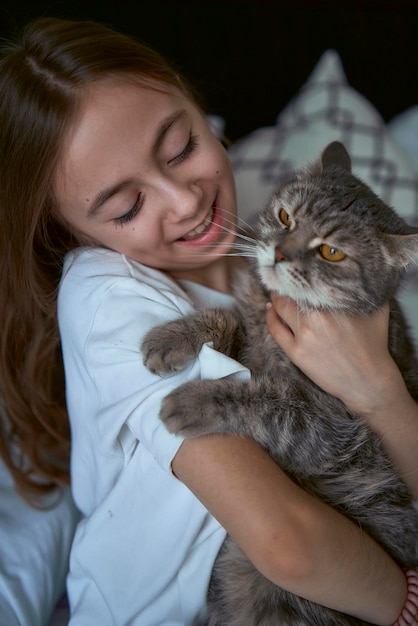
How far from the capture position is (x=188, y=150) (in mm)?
1499

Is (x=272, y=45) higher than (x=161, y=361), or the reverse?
(x=272, y=45)

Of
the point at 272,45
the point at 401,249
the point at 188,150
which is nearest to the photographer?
the point at 401,249

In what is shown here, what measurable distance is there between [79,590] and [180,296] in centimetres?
86

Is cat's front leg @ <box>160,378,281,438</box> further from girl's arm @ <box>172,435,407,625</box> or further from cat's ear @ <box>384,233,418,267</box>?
cat's ear @ <box>384,233,418,267</box>

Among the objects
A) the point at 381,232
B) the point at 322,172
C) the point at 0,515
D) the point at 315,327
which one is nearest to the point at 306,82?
the point at 322,172

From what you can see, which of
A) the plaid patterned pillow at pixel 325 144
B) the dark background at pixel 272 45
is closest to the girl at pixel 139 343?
the plaid patterned pillow at pixel 325 144

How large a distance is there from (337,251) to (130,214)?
53cm

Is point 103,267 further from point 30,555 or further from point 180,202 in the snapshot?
point 30,555

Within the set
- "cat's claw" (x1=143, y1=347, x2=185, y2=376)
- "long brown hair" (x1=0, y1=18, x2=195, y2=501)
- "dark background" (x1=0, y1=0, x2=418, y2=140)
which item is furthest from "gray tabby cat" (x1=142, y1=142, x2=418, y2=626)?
"dark background" (x1=0, y1=0, x2=418, y2=140)

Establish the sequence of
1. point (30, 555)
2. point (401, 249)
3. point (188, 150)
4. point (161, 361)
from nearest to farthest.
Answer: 1. point (161, 361)
2. point (401, 249)
3. point (188, 150)
4. point (30, 555)

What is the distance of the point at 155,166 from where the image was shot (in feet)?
4.55

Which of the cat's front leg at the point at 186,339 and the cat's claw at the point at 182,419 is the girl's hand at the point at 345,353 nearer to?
the cat's front leg at the point at 186,339

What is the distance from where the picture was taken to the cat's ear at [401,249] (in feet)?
4.51

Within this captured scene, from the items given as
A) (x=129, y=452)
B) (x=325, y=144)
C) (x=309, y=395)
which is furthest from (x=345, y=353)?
(x=325, y=144)
